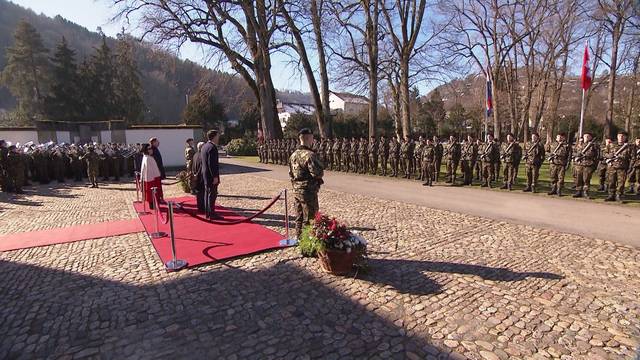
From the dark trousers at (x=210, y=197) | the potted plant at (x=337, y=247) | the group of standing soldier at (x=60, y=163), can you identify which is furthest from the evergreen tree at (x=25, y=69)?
the potted plant at (x=337, y=247)

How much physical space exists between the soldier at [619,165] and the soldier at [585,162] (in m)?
0.39

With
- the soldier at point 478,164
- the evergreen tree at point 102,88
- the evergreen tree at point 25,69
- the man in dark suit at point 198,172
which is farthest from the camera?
the evergreen tree at point 25,69

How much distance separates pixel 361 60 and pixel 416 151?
35.0 feet

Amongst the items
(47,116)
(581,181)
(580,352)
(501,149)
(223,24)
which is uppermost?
(223,24)

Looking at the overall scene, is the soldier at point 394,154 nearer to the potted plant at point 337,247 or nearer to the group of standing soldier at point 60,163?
the group of standing soldier at point 60,163

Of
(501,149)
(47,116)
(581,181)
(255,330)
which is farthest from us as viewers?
(47,116)

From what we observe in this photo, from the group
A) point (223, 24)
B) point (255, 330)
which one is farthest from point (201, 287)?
point (223, 24)

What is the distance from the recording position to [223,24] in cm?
2478

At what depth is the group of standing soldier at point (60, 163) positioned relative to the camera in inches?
557

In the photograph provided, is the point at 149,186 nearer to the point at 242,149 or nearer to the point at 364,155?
the point at 364,155

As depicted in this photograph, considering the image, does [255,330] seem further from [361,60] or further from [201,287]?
[361,60]

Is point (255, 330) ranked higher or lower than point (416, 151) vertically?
lower

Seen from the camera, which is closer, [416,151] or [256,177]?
[416,151]

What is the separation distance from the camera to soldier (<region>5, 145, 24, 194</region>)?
14.0 m
